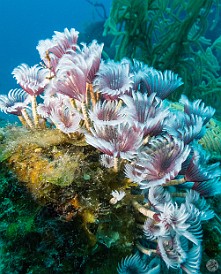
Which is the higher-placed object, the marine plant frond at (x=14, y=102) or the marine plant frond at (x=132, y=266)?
the marine plant frond at (x=14, y=102)

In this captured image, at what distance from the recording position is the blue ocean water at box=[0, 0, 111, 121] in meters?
40.6

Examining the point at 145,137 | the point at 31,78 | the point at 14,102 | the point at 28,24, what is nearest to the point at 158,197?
the point at 145,137

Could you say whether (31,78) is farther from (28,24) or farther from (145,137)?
(28,24)

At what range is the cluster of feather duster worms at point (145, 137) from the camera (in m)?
1.59

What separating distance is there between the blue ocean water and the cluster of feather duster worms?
29168 mm

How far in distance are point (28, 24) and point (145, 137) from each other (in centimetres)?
7121

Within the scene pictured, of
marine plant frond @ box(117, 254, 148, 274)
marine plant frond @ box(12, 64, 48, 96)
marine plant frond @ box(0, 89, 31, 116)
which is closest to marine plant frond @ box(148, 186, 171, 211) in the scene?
marine plant frond @ box(117, 254, 148, 274)

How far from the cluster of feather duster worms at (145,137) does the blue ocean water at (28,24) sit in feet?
95.7

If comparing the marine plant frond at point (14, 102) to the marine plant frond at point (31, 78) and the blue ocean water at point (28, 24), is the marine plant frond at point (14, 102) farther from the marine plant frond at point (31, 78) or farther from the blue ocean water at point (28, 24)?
the blue ocean water at point (28, 24)

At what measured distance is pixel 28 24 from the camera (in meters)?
65.1

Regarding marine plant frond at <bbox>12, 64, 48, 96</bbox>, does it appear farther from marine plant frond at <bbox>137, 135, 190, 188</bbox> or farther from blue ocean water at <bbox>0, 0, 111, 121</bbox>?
blue ocean water at <bbox>0, 0, 111, 121</bbox>

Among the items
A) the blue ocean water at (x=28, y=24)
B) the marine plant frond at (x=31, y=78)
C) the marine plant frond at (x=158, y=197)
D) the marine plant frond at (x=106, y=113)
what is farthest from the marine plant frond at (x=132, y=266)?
the blue ocean water at (x=28, y=24)

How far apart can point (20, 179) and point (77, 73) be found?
2.68 ft

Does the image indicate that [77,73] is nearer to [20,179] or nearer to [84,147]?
[84,147]
